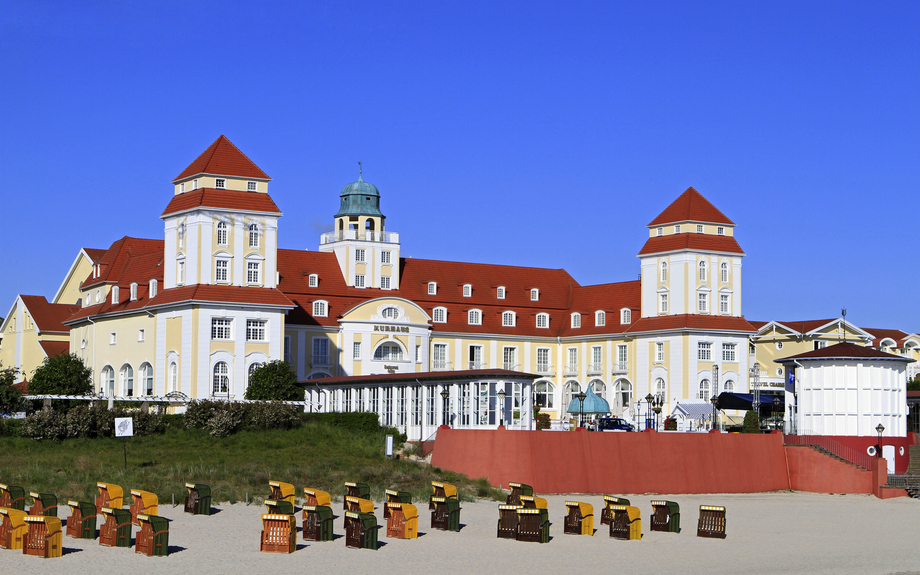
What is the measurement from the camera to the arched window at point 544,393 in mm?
87875

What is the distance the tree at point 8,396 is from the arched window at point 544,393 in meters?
38.1

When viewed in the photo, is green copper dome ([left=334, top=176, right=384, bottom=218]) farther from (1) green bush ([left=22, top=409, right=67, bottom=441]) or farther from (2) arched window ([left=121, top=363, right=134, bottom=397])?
(1) green bush ([left=22, top=409, right=67, bottom=441])

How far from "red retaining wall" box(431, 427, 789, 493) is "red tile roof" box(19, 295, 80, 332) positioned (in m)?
46.1

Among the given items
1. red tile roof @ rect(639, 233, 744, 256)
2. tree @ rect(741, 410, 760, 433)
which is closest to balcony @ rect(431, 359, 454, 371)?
red tile roof @ rect(639, 233, 744, 256)

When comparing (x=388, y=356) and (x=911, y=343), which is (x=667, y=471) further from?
(x=911, y=343)

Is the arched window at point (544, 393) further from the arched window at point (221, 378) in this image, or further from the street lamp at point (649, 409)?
the arched window at point (221, 378)

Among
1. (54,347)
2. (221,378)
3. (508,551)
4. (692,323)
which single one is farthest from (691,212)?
(508,551)

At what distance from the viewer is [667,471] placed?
48.2 meters

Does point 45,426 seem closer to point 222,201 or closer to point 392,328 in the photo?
point 222,201

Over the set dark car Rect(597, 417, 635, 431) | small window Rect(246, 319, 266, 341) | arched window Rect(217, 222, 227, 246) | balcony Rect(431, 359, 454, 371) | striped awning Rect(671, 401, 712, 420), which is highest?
arched window Rect(217, 222, 227, 246)

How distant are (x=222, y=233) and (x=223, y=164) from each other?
13.3 ft

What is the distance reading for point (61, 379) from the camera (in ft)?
237

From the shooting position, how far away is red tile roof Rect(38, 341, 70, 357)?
8456 centimetres

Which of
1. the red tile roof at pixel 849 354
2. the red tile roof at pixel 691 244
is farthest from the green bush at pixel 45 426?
the red tile roof at pixel 691 244
